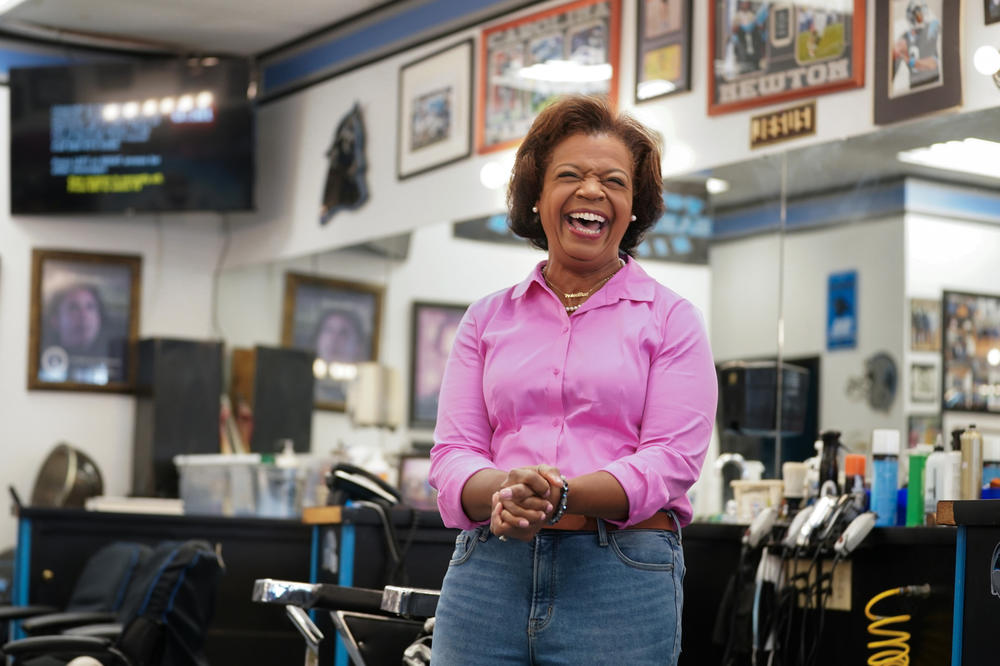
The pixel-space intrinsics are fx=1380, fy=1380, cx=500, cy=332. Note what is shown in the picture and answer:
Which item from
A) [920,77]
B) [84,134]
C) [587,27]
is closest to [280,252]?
[84,134]

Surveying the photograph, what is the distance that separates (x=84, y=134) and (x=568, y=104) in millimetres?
5826

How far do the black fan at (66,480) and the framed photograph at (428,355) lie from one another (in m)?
1.84

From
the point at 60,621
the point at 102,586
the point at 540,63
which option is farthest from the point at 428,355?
the point at 60,621

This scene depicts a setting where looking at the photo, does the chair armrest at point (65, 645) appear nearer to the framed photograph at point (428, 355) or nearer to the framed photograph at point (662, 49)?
the framed photograph at point (428, 355)

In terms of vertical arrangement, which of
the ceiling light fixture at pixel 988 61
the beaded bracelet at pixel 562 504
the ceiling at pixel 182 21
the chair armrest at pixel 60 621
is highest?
the ceiling at pixel 182 21

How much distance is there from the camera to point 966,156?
12.7 ft

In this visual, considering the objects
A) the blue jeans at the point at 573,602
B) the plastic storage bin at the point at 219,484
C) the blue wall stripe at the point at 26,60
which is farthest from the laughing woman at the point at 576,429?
the blue wall stripe at the point at 26,60

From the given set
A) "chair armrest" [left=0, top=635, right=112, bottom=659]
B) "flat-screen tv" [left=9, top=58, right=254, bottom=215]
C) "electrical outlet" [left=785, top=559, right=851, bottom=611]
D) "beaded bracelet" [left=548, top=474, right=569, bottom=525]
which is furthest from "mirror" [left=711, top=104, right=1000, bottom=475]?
"flat-screen tv" [left=9, top=58, right=254, bottom=215]

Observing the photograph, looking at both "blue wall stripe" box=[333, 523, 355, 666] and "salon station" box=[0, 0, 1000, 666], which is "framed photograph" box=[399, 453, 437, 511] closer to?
"salon station" box=[0, 0, 1000, 666]

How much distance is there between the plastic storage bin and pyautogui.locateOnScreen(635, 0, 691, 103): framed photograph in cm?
250

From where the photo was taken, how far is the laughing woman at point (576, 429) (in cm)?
163

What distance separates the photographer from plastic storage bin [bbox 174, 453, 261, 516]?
6.21 metres

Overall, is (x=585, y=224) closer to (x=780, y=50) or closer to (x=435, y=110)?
(x=780, y=50)

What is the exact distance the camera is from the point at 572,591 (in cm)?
164
